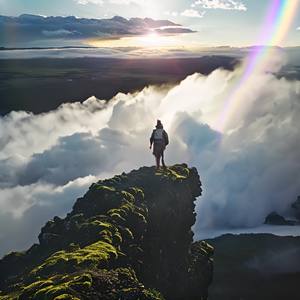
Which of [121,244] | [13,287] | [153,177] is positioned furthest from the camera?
[153,177]

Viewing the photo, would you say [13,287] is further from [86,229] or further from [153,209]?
[153,209]

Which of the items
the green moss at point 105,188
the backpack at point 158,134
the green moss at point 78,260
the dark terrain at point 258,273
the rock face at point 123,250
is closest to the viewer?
the rock face at point 123,250

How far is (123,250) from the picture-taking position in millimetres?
35469

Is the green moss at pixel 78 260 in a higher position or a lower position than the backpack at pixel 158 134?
lower

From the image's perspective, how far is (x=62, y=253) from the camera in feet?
107

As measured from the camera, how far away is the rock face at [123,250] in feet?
84.4

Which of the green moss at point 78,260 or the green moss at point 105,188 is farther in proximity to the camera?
the green moss at point 105,188

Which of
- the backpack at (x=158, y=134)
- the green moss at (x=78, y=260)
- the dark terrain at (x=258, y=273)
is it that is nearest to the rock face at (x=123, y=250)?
the green moss at (x=78, y=260)

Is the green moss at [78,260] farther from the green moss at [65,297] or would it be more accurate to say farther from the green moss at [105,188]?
the green moss at [105,188]

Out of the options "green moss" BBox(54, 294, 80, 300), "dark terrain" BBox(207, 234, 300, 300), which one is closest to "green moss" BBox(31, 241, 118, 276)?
"green moss" BBox(54, 294, 80, 300)

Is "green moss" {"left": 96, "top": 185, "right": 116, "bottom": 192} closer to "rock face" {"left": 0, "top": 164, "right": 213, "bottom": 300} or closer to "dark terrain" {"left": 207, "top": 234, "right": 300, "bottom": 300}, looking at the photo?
"rock face" {"left": 0, "top": 164, "right": 213, "bottom": 300}

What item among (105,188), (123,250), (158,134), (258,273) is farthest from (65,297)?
(258,273)

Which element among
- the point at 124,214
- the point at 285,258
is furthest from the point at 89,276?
the point at 285,258

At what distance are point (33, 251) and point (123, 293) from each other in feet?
53.0
